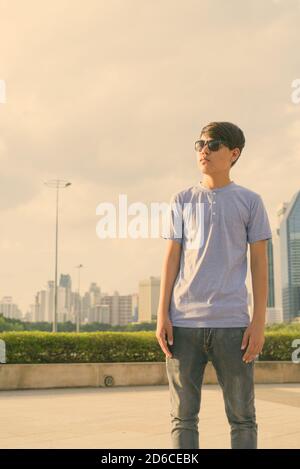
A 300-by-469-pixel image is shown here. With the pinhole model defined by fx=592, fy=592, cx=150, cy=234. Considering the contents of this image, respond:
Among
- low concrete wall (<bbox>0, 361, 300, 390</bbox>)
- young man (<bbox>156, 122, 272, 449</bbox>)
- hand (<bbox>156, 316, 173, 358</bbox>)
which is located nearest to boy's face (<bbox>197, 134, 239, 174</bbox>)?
young man (<bbox>156, 122, 272, 449</bbox>)

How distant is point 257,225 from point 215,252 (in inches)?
10.2

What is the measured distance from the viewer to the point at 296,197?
554 ft

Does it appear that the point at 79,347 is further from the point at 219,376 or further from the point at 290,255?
the point at 290,255

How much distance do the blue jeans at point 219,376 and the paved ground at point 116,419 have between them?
2524 mm

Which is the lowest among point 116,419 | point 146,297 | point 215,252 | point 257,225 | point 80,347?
point 146,297

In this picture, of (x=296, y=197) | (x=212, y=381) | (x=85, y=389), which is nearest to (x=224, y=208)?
(x=85, y=389)

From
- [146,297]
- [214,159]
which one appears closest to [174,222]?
[214,159]

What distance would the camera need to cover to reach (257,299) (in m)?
2.95

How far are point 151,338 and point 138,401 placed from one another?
3388mm

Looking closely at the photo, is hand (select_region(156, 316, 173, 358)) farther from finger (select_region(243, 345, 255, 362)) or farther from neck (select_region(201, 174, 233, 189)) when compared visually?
neck (select_region(201, 174, 233, 189))

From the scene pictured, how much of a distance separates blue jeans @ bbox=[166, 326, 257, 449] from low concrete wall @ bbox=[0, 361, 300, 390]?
8.43 metres

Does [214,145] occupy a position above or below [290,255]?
below

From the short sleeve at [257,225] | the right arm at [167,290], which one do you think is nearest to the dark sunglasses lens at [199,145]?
the short sleeve at [257,225]

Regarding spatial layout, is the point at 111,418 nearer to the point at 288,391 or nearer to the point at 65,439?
the point at 65,439
